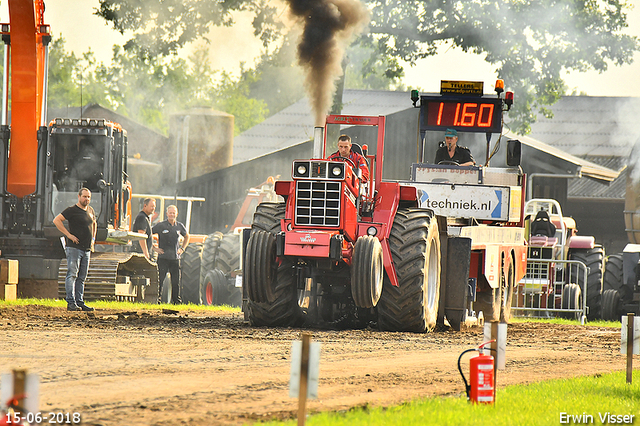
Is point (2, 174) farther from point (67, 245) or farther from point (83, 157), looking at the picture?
point (67, 245)

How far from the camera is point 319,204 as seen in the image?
1220 centimetres

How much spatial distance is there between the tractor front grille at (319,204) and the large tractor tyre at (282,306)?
2.26 feet

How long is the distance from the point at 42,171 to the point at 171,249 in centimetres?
319

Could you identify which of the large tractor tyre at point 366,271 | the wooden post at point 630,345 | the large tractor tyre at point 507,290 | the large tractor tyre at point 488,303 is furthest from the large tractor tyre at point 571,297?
the wooden post at point 630,345

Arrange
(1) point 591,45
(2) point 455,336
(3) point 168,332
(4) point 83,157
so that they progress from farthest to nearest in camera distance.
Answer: (1) point 591,45 → (4) point 83,157 → (2) point 455,336 → (3) point 168,332

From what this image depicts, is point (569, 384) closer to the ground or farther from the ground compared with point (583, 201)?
closer to the ground

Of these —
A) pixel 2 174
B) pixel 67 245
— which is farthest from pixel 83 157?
pixel 67 245

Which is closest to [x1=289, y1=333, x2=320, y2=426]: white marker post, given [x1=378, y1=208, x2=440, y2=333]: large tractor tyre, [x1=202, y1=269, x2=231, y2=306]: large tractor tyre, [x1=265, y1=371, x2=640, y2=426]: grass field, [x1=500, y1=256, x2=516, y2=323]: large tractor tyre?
[x1=265, y1=371, x2=640, y2=426]: grass field

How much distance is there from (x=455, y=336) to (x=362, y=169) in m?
2.46

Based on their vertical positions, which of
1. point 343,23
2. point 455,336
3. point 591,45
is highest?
point 591,45

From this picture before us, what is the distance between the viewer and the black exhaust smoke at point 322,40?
703 inches

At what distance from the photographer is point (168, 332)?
12.0m

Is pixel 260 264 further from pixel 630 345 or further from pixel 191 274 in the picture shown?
pixel 191 274

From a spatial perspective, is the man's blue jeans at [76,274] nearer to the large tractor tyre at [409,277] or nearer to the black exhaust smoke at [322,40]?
the black exhaust smoke at [322,40]
